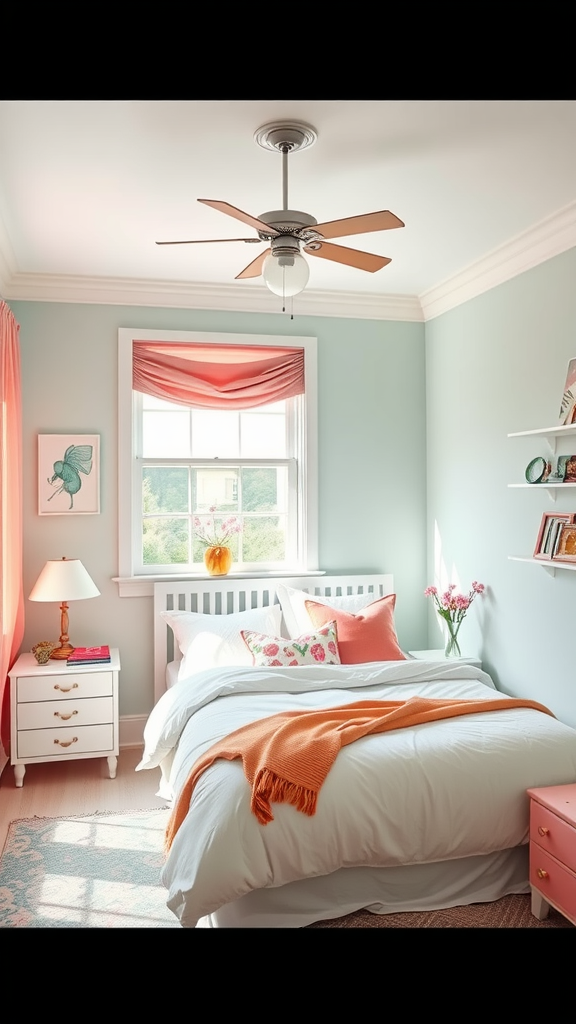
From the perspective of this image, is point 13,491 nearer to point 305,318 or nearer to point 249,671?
point 249,671

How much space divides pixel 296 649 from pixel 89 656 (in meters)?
1.08

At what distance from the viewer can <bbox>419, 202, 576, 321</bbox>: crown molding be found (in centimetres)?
324

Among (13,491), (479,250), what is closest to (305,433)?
(479,250)

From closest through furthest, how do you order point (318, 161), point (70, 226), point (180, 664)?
point (318, 161) → point (70, 226) → point (180, 664)

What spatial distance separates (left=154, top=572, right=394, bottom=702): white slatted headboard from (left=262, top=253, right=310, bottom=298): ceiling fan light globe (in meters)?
2.15

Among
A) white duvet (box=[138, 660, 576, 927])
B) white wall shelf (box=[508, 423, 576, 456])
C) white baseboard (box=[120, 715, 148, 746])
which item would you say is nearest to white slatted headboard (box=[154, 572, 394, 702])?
white baseboard (box=[120, 715, 148, 746])

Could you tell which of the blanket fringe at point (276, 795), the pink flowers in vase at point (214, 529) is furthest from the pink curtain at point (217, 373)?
the blanket fringe at point (276, 795)

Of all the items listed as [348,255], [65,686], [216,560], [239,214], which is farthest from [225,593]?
[239,214]

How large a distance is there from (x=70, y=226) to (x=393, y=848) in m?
2.88

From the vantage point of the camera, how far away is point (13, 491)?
3.83 m

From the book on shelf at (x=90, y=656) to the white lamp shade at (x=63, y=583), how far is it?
0.99 ft

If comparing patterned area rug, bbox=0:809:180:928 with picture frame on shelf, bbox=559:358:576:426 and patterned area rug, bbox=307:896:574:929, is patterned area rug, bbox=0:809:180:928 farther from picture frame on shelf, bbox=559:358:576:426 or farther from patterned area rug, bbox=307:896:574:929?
picture frame on shelf, bbox=559:358:576:426

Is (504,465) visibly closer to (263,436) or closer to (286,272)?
(263,436)

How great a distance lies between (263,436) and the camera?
460 cm
